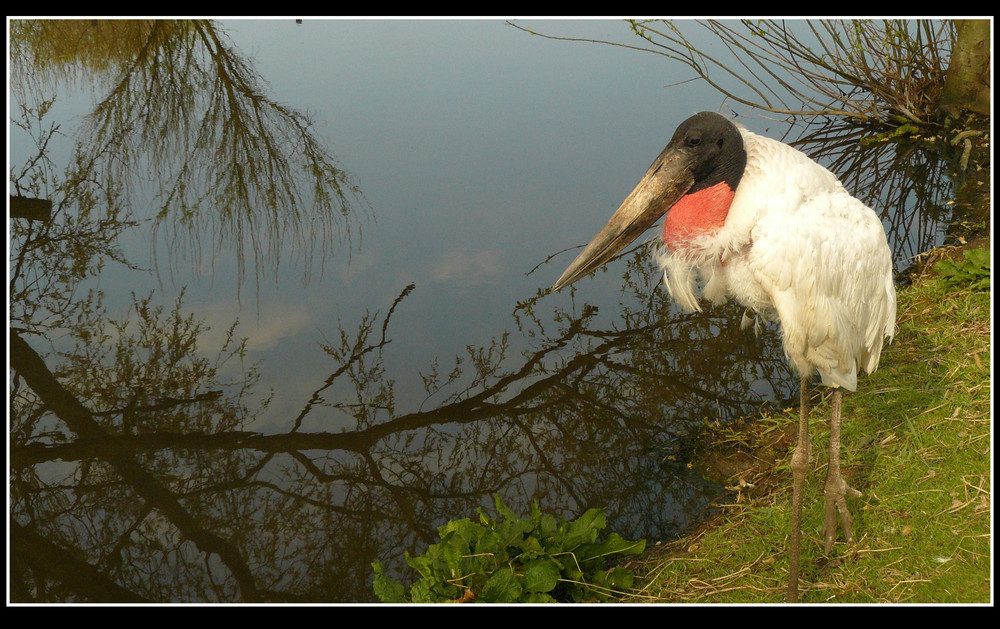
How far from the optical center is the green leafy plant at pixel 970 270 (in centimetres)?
366

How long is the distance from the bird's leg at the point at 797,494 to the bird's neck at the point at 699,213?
62cm

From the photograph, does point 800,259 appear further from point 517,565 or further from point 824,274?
point 517,565

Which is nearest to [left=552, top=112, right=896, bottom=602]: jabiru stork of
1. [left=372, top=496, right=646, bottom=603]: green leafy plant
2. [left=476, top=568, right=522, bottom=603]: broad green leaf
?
[left=372, top=496, right=646, bottom=603]: green leafy plant

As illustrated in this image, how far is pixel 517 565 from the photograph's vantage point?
2.40m

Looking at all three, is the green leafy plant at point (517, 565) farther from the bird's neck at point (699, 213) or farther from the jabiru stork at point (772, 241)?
the bird's neck at point (699, 213)

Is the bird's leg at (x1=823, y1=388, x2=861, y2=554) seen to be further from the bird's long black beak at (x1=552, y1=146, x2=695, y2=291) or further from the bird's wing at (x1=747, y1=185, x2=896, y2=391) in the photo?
the bird's long black beak at (x1=552, y1=146, x2=695, y2=291)

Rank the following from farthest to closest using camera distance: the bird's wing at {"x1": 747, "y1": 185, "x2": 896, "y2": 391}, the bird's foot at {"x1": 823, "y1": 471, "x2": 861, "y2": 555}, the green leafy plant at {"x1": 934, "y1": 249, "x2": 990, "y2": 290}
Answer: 1. the green leafy plant at {"x1": 934, "y1": 249, "x2": 990, "y2": 290}
2. the bird's foot at {"x1": 823, "y1": 471, "x2": 861, "y2": 555}
3. the bird's wing at {"x1": 747, "y1": 185, "x2": 896, "y2": 391}

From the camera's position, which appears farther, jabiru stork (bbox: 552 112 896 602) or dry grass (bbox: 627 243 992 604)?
dry grass (bbox: 627 243 992 604)

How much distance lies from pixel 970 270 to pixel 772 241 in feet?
7.39

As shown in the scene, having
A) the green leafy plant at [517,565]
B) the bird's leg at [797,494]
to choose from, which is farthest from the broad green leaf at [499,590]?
the bird's leg at [797,494]

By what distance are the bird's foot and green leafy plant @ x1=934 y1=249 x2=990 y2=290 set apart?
5.59ft

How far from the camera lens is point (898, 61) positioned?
221 inches

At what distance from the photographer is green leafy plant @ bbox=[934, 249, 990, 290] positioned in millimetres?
3662

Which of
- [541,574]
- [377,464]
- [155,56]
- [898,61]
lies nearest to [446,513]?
[377,464]
